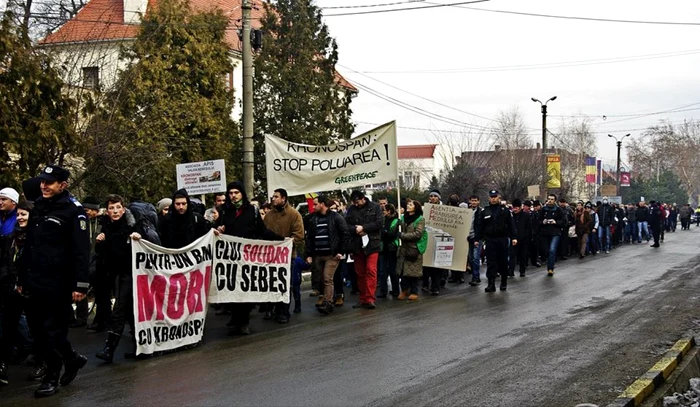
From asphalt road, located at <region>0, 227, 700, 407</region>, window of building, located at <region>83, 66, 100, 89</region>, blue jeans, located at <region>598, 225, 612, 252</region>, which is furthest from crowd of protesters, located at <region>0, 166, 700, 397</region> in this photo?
blue jeans, located at <region>598, 225, 612, 252</region>

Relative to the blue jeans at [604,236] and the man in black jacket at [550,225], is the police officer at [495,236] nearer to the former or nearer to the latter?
the man in black jacket at [550,225]

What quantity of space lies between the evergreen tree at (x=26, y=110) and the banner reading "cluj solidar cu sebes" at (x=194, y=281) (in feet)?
18.7

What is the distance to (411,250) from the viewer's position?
1506cm

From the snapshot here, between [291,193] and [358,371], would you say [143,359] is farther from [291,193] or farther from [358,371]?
[291,193]

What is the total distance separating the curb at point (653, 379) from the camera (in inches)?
280

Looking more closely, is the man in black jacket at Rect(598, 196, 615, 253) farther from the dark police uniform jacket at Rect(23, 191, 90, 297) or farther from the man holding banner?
the dark police uniform jacket at Rect(23, 191, 90, 297)

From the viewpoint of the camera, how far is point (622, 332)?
10.9 meters

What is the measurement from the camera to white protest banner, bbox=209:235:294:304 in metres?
11.1

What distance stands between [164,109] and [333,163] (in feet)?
30.7

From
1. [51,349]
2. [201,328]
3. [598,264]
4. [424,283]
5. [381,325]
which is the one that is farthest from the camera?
[598,264]

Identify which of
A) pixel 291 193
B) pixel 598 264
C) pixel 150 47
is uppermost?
pixel 150 47

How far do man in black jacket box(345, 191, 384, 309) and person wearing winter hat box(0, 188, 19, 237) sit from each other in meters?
6.20

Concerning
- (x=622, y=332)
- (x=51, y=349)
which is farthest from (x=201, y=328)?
(x=622, y=332)

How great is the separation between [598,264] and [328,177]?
1055 centimetres
